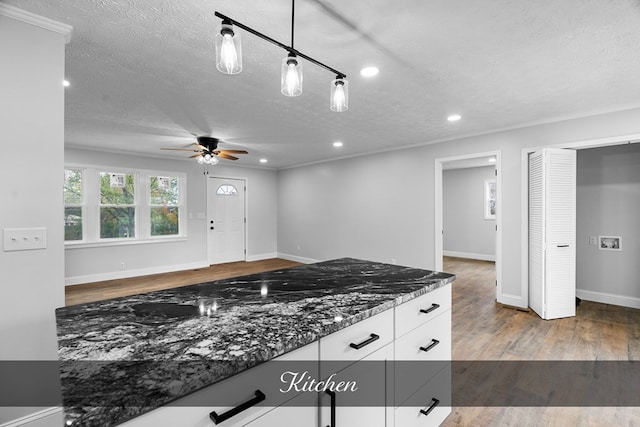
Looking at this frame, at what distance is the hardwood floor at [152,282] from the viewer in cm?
473

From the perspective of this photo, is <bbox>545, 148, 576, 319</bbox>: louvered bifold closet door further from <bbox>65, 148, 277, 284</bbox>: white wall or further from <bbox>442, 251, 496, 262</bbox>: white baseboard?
<bbox>65, 148, 277, 284</bbox>: white wall

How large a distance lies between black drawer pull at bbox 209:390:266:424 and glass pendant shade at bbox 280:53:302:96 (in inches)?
49.4

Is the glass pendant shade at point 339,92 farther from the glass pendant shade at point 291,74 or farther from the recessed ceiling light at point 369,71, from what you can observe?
the recessed ceiling light at point 369,71

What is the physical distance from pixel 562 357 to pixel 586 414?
0.84 meters

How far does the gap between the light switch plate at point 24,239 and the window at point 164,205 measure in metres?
4.80

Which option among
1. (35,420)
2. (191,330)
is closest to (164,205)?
(35,420)

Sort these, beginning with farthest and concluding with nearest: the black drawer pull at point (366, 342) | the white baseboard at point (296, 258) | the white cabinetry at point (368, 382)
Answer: the white baseboard at point (296, 258), the black drawer pull at point (366, 342), the white cabinetry at point (368, 382)

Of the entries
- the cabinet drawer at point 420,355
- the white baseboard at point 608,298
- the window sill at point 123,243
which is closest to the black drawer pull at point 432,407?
the cabinet drawer at point 420,355

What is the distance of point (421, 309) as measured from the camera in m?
1.64

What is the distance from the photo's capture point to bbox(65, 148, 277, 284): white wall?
546cm

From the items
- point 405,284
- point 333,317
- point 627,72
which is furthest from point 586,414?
point 627,72

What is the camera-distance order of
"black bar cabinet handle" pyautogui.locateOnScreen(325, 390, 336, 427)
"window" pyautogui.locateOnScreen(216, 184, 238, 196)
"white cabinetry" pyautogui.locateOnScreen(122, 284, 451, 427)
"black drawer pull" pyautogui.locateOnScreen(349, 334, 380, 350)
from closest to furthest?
1. "white cabinetry" pyautogui.locateOnScreen(122, 284, 451, 427)
2. "black bar cabinet handle" pyautogui.locateOnScreen(325, 390, 336, 427)
3. "black drawer pull" pyautogui.locateOnScreen(349, 334, 380, 350)
4. "window" pyautogui.locateOnScreen(216, 184, 238, 196)

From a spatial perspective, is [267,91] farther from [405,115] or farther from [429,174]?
[429,174]

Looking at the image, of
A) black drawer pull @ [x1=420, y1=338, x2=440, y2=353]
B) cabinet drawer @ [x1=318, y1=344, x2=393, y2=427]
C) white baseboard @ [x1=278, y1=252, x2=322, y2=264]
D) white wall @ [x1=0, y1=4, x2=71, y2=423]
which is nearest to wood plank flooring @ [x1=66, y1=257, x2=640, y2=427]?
black drawer pull @ [x1=420, y1=338, x2=440, y2=353]
